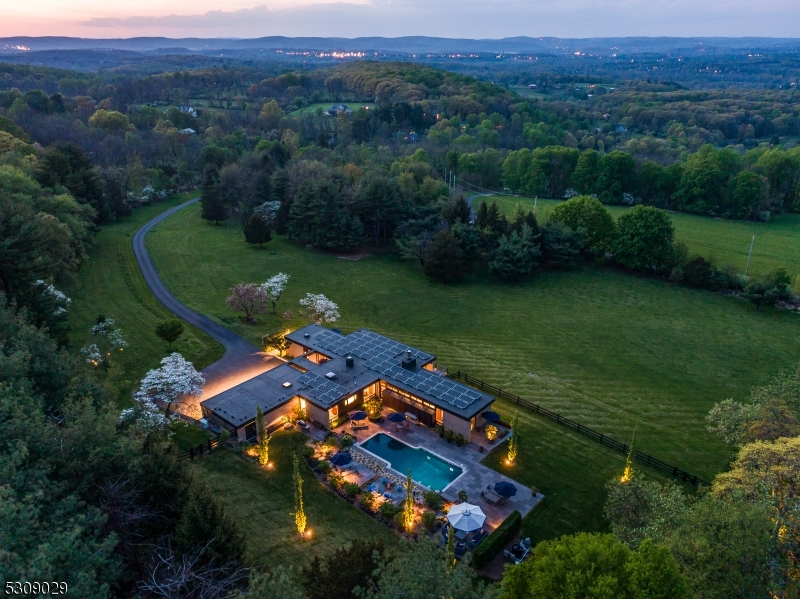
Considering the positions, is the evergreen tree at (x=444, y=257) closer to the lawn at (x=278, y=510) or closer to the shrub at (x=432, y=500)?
the lawn at (x=278, y=510)

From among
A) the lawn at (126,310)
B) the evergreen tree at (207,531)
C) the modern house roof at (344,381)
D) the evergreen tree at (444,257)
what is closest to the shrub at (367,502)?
the modern house roof at (344,381)

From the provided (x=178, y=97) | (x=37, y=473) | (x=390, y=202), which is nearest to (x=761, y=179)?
(x=390, y=202)

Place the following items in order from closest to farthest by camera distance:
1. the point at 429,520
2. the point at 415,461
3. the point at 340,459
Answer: the point at 429,520 < the point at 340,459 < the point at 415,461

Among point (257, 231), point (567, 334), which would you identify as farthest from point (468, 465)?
point (257, 231)

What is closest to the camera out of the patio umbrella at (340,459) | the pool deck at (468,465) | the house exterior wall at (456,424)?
the pool deck at (468,465)

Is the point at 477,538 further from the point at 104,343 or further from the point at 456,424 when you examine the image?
the point at 104,343

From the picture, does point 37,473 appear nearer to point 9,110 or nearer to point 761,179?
point 761,179

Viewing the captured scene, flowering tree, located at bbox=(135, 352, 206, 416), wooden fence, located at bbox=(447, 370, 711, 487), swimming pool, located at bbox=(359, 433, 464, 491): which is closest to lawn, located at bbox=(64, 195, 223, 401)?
flowering tree, located at bbox=(135, 352, 206, 416)
